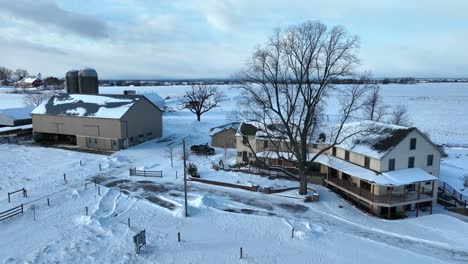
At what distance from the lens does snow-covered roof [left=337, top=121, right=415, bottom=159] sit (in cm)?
2819

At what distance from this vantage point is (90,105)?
158ft

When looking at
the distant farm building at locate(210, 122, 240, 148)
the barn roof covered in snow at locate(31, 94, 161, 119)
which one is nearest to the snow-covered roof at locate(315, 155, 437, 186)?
the distant farm building at locate(210, 122, 240, 148)

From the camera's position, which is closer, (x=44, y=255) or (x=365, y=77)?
(x=44, y=255)

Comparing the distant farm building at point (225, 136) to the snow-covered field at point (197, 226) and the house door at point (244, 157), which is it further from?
the snow-covered field at point (197, 226)

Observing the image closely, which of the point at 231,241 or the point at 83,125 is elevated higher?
the point at 83,125

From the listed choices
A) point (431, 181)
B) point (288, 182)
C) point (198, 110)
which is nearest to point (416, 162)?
point (431, 181)

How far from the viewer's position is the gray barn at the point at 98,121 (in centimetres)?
4484

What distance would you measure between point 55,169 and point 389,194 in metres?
32.6

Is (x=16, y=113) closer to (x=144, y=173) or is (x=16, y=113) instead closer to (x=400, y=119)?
(x=144, y=173)

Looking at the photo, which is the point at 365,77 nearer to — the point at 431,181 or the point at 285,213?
the point at 431,181

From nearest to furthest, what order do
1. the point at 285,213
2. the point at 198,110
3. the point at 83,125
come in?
1. the point at 285,213
2. the point at 83,125
3. the point at 198,110

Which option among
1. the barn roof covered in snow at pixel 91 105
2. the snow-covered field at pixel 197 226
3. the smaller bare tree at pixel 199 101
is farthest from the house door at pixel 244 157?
the smaller bare tree at pixel 199 101

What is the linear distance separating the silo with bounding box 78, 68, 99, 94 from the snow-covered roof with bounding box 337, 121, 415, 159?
1788 inches

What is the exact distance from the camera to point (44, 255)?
59.2 ft
